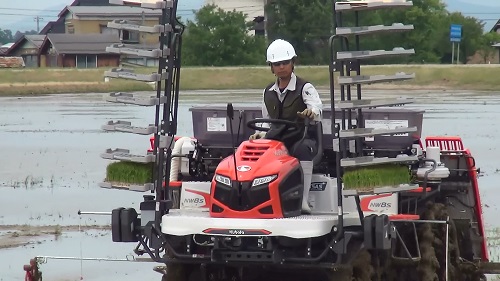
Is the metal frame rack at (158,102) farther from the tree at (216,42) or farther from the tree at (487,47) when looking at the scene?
the tree at (487,47)

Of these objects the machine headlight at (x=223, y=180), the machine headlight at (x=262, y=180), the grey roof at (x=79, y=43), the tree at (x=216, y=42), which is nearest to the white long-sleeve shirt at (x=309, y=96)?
the machine headlight at (x=262, y=180)

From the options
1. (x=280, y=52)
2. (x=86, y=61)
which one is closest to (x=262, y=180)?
(x=280, y=52)

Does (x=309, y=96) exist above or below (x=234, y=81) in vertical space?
above

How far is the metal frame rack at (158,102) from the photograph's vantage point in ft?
31.5

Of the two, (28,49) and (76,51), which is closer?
(76,51)

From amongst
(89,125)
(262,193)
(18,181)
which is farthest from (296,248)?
(89,125)

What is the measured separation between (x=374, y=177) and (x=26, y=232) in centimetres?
743

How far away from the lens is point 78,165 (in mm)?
23547

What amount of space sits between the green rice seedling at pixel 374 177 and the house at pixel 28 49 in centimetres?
10285

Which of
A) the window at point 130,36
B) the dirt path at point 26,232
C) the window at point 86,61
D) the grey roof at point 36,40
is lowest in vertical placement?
the window at point 86,61

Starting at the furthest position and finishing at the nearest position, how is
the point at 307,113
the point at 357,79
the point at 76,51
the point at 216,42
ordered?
the point at 76,51, the point at 216,42, the point at 307,113, the point at 357,79

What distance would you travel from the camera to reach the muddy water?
13844 millimetres

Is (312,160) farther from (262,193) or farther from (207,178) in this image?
(207,178)

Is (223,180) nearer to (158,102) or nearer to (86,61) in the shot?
(158,102)
